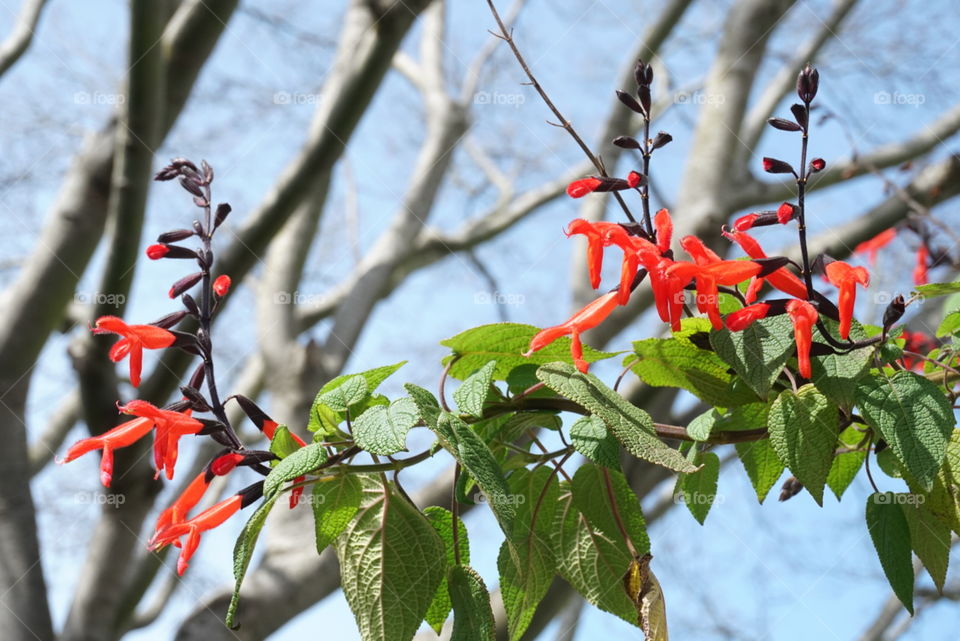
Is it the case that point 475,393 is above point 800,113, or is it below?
below

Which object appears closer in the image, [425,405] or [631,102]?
[425,405]

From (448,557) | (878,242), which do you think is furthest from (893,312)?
(878,242)

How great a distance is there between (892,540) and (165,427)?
0.58 m

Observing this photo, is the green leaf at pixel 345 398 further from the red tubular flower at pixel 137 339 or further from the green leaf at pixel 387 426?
the red tubular flower at pixel 137 339

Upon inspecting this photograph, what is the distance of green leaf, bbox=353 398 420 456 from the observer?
586 mm

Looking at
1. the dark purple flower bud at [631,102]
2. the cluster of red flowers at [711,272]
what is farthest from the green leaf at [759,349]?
the dark purple flower bud at [631,102]

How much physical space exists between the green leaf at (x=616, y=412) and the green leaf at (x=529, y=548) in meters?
0.14

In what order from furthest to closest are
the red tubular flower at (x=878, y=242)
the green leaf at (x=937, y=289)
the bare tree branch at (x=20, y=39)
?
the bare tree branch at (x=20, y=39)
the red tubular flower at (x=878, y=242)
the green leaf at (x=937, y=289)

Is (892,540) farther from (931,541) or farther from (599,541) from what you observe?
(599,541)

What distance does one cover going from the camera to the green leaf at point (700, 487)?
749 mm

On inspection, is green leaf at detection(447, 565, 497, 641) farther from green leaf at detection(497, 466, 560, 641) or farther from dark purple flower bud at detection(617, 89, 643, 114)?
dark purple flower bud at detection(617, 89, 643, 114)

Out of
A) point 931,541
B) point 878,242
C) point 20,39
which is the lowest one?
point 931,541

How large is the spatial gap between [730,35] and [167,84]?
83.6 inches

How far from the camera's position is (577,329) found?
0.71 metres
